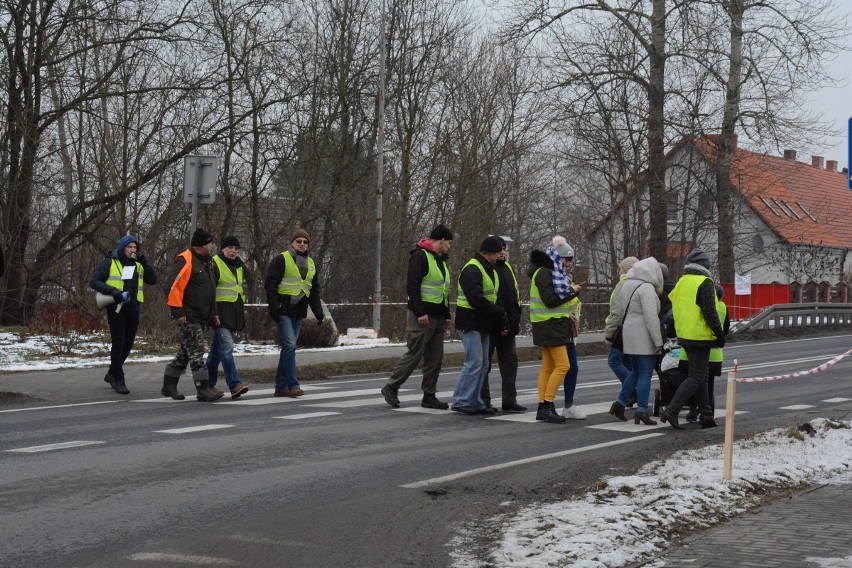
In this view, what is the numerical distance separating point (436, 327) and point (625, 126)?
883 inches

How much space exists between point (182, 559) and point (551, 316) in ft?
21.7

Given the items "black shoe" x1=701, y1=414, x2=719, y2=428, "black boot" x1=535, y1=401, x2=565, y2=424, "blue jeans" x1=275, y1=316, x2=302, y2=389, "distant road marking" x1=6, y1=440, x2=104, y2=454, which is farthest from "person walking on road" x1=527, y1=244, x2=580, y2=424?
"distant road marking" x1=6, y1=440, x2=104, y2=454

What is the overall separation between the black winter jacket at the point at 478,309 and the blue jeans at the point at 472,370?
0.10 metres

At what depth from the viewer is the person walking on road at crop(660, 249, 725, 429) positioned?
461 inches

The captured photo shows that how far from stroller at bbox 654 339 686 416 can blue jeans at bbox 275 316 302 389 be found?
4.08m

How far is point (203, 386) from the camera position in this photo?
1373 cm

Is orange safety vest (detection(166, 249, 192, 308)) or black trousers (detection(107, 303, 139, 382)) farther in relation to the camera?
black trousers (detection(107, 303, 139, 382))

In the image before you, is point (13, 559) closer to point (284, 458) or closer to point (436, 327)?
point (284, 458)

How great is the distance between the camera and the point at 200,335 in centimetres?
1378

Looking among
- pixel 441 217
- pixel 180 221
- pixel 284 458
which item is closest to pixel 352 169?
pixel 441 217

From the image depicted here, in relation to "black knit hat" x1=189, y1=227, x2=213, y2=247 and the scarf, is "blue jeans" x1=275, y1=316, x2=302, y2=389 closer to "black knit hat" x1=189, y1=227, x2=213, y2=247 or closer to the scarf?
"black knit hat" x1=189, y1=227, x2=213, y2=247

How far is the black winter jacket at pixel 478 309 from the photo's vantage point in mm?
12555

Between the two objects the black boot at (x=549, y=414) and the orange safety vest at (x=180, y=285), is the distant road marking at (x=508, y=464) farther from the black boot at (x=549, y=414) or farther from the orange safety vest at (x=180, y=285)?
the orange safety vest at (x=180, y=285)

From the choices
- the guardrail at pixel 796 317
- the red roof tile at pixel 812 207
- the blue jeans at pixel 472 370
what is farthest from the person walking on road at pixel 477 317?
the red roof tile at pixel 812 207
